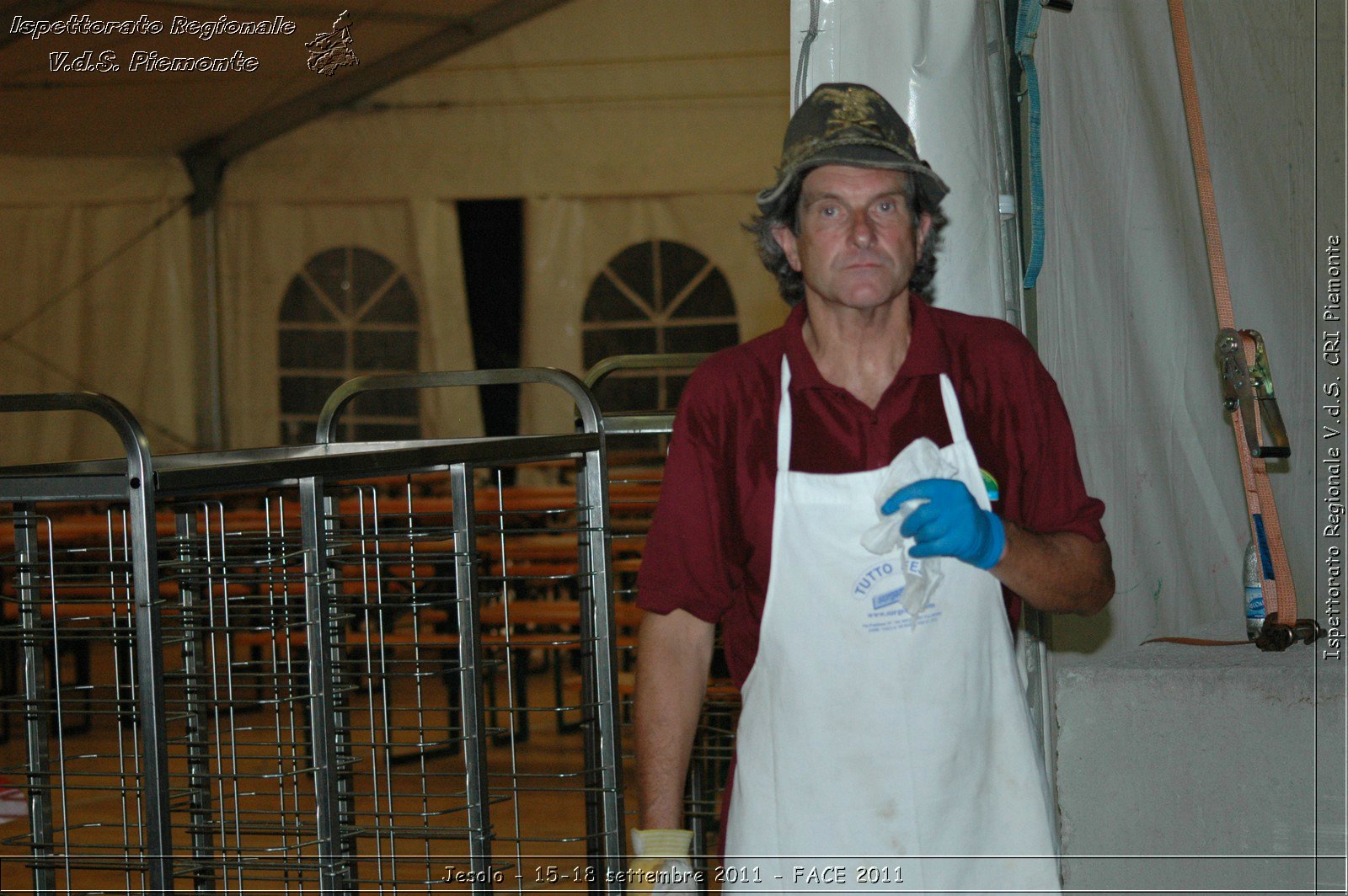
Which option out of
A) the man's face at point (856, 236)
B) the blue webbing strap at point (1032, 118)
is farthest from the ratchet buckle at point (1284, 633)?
the man's face at point (856, 236)

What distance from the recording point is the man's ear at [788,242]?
74.1 inches

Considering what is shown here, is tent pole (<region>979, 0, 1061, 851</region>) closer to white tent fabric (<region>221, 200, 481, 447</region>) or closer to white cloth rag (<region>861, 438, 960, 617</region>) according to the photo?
white cloth rag (<region>861, 438, 960, 617</region>)

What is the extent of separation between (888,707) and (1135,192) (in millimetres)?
1669

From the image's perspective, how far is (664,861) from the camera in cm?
178

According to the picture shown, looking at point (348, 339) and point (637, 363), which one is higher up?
point (348, 339)

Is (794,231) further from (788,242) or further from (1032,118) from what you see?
(1032,118)

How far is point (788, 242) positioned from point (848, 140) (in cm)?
20

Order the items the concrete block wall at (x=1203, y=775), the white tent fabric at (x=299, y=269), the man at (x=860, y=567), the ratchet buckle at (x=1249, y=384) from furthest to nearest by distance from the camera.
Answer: the white tent fabric at (x=299, y=269), the ratchet buckle at (x=1249, y=384), the concrete block wall at (x=1203, y=775), the man at (x=860, y=567)

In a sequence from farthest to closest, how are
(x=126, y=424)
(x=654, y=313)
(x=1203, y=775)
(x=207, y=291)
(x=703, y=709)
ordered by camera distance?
(x=207, y=291)
(x=654, y=313)
(x=703, y=709)
(x=1203, y=775)
(x=126, y=424)

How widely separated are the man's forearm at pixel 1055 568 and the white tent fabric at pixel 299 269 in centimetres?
675

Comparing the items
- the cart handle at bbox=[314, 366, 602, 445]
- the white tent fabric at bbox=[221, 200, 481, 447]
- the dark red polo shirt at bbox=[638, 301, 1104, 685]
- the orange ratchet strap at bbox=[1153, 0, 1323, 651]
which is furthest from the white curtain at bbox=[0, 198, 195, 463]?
the dark red polo shirt at bbox=[638, 301, 1104, 685]

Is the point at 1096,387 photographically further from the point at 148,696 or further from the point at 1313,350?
the point at 148,696

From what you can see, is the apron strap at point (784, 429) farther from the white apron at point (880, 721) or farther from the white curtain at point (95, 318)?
the white curtain at point (95, 318)

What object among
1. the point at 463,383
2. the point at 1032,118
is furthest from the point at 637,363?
the point at 1032,118
